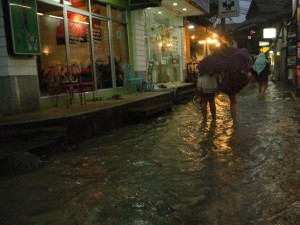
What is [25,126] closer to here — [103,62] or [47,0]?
[47,0]

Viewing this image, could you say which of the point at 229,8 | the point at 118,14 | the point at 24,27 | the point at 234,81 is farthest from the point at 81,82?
the point at 229,8

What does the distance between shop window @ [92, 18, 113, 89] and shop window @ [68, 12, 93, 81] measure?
450 millimetres

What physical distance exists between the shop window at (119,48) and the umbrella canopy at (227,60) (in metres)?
5.34

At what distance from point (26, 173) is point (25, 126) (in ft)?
4.98

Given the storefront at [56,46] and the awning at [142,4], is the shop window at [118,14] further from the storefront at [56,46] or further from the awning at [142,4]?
the awning at [142,4]

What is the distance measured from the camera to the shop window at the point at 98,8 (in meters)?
11.6

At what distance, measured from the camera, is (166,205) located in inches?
151

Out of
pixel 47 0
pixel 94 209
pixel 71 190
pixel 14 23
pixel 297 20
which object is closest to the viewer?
pixel 94 209

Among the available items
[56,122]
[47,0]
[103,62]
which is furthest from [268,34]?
[56,122]

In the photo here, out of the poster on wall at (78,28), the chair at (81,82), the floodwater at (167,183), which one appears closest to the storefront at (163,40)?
the poster on wall at (78,28)

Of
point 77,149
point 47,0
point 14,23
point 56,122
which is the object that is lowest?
point 77,149

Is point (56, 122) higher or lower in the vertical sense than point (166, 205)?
higher

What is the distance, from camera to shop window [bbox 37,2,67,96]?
915 cm

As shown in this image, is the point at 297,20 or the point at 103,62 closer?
the point at 103,62
